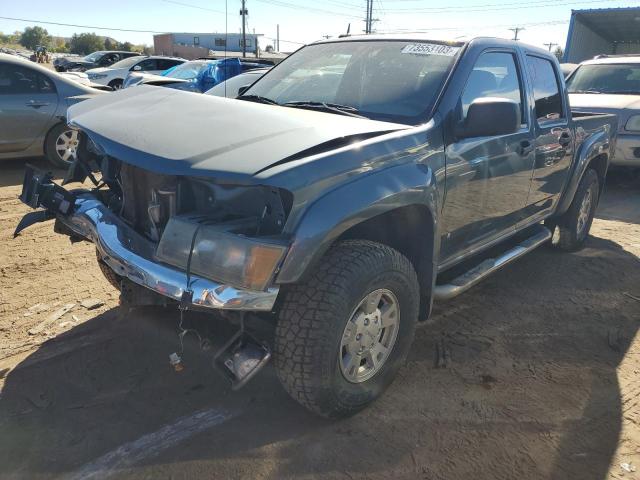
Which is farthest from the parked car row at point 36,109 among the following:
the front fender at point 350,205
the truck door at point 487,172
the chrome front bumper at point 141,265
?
the front fender at point 350,205

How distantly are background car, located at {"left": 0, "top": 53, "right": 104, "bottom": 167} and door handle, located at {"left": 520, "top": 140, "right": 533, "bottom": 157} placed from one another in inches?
226

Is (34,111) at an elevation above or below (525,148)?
below

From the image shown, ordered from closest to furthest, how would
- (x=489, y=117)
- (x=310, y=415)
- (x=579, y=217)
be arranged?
(x=310, y=415), (x=489, y=117), (x=579, y=217)

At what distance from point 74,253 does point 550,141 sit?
159 inches

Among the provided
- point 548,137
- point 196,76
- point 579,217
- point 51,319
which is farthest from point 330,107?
point 196,76

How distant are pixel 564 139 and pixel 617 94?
208 inches

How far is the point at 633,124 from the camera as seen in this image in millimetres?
7902

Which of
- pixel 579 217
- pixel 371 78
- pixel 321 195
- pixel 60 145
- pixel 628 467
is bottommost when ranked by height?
pixel 628 467

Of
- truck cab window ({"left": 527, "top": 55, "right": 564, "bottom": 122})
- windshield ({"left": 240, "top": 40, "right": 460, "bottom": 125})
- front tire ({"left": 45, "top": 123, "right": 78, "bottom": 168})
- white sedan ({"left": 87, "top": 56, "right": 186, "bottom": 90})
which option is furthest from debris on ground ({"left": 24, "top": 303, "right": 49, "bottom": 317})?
white sedan ({"left": 87, "top": 56, "right": 186, "bottom": 90})

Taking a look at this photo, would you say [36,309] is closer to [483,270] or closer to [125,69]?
[483,270]

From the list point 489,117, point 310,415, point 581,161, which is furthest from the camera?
point 581,161

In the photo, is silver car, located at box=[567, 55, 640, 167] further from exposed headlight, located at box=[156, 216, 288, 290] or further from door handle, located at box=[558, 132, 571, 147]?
exposed headlight, located at box=[156, 216, 288, 290]

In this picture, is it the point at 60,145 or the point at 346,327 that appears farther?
the point at 60,145

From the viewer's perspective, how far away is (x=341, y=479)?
235cm
